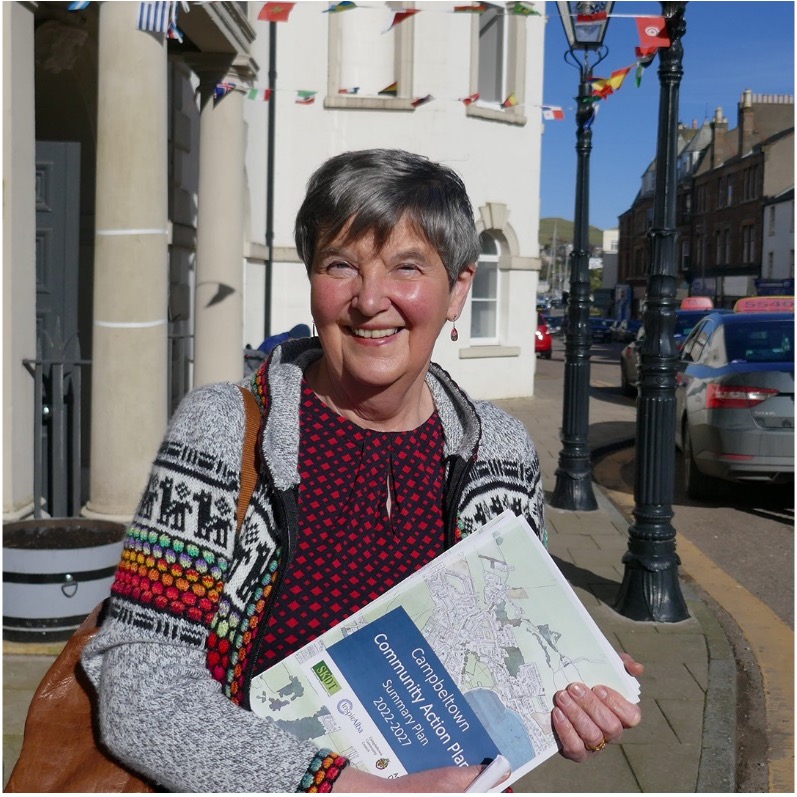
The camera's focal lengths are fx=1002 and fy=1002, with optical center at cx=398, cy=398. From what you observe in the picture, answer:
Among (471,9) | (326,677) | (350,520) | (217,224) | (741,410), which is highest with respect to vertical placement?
(471,9)

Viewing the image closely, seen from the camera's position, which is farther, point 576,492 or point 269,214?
point 269,214

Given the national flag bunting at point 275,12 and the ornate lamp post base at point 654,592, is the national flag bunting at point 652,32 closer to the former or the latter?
the national flag bunting at point 275,12

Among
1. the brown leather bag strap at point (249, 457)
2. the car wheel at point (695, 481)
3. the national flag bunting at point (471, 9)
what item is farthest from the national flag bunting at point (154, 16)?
the car wheel at point (695, 481)

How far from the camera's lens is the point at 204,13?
8234mm

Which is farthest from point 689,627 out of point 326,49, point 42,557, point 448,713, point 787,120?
point 787,120

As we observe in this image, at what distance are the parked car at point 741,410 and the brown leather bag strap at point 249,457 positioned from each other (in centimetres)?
760

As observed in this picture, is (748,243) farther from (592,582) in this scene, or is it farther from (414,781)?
(414,781)

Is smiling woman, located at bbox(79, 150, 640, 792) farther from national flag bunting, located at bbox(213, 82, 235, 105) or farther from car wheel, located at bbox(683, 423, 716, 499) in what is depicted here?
car wheel, located at bbox(683, 423, 716, 499)

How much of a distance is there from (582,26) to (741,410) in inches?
151

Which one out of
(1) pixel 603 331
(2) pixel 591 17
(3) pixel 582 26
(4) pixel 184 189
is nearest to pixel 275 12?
(2) pixel 591 17

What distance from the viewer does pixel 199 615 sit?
1566mm

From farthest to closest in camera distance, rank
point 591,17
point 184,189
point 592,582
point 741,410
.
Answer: point 184,189 → point 741,410 → point 591,17 → point 592,582

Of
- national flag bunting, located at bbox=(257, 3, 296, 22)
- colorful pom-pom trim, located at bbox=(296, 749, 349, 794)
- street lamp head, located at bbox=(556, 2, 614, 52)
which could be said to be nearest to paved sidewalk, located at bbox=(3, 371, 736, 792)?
colorful pom-pom trim, located at bbox=(296, 749, 349, 794)

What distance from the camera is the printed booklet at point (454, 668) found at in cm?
161
